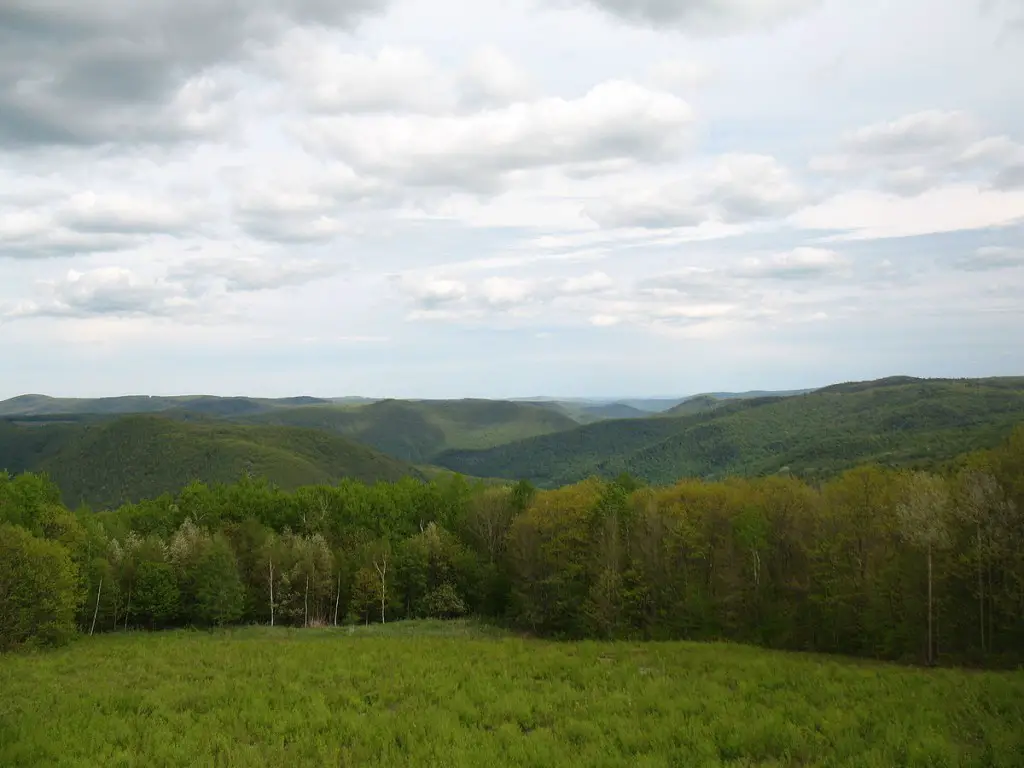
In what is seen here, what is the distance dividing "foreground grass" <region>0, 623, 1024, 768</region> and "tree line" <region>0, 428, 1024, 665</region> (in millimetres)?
11017

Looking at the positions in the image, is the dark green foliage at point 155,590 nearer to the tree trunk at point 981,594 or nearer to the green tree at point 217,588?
the green tree at point 217,588

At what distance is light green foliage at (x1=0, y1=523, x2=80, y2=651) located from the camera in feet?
137

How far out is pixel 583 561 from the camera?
55.4 m

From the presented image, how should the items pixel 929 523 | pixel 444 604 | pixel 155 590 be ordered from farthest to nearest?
pixel 444 604, pixel 155 590, pixel 929 523

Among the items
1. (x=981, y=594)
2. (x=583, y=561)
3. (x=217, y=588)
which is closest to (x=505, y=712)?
(x=981, y=594)

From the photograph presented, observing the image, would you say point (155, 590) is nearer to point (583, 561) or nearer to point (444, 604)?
point (444, 604)

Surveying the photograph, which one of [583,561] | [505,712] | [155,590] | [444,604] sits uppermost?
[505,712]

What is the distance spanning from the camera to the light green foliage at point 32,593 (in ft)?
137

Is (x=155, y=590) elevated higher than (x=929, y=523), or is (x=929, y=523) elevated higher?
(x=929, y=523)

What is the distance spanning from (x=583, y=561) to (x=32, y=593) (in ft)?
125

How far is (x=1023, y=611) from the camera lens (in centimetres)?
3262

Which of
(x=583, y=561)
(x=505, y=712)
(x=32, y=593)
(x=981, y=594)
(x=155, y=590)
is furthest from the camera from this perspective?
(x=155, y=590)

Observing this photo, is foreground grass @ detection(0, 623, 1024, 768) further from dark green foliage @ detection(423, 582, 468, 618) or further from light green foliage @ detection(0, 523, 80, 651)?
dark green foliage @ detection(423, 582, 468, 618)

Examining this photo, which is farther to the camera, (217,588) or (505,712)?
(217,588)
